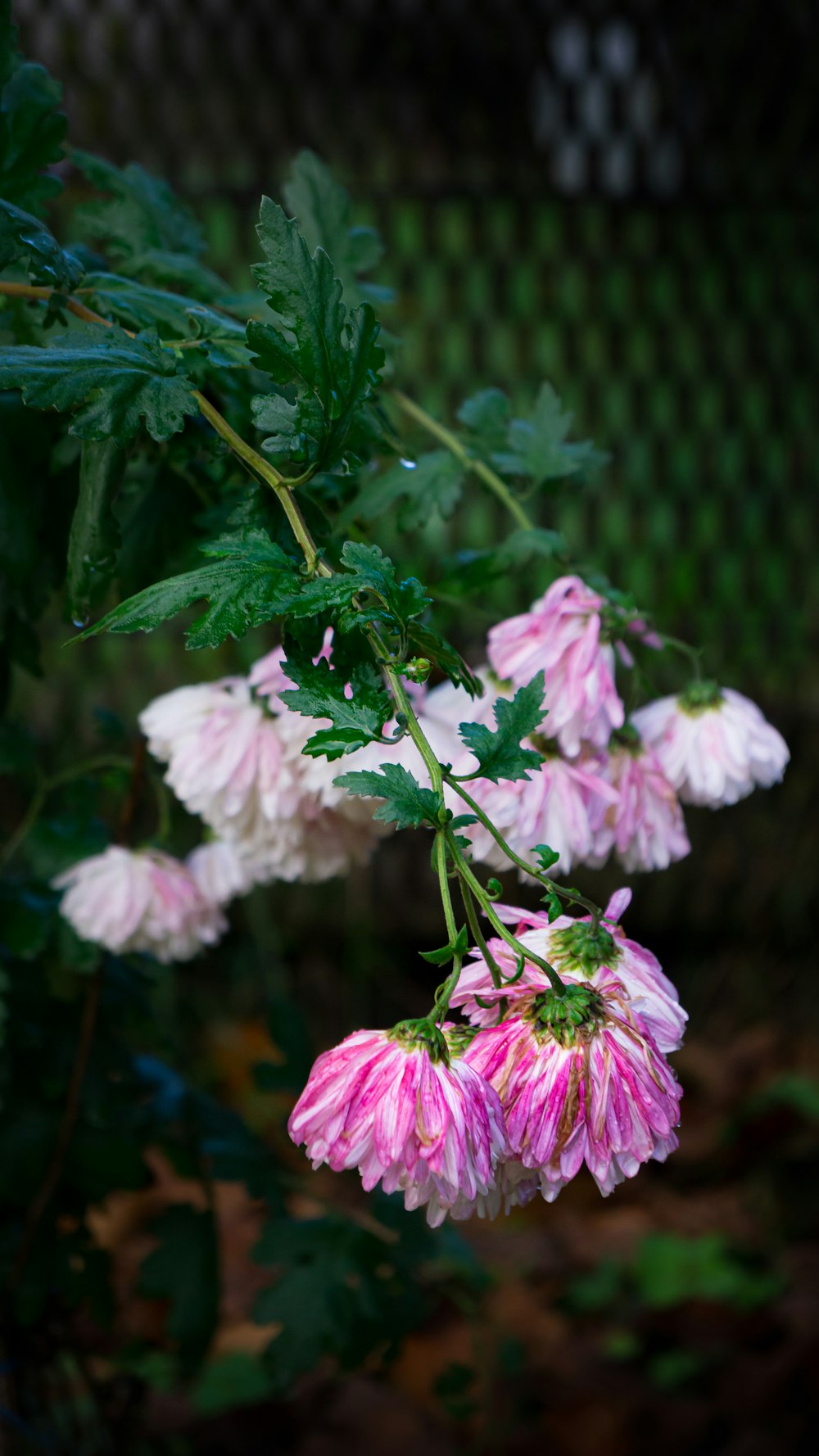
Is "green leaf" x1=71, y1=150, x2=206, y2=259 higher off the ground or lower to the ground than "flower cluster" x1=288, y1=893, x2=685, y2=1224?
higher

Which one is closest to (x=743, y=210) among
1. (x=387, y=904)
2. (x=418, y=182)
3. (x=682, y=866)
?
(x=418, y=182)

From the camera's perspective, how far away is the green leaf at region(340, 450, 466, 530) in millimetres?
711

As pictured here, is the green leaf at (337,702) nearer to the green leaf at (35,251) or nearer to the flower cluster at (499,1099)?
the flower cluster at (499,1099)

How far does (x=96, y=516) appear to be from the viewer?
597mm

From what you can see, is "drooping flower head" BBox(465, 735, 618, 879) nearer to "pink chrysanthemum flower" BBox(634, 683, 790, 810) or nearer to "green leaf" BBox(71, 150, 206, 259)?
"pink chrysanthemum flower" BBox(634, 683, 790, 810)

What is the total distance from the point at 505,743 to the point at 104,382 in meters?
0.22

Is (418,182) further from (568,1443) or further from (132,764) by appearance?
(568,1443)

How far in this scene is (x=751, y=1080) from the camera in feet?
7.60

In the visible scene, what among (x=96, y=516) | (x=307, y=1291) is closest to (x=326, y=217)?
(x=96, y=516)

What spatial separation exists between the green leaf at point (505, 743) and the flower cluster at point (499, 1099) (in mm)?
72

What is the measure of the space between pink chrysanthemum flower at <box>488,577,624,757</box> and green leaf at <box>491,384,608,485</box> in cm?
14

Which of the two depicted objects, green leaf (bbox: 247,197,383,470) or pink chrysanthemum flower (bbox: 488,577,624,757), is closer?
green leaf (bbox: 247,197,383,470)

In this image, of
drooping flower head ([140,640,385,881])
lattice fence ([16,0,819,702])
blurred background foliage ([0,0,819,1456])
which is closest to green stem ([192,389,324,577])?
drooping flower head ([140,640,385,881])

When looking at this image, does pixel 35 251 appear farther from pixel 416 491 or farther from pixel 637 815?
pixel 637 815
